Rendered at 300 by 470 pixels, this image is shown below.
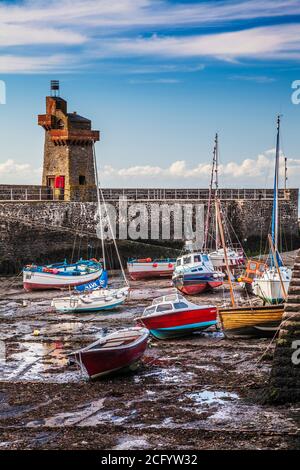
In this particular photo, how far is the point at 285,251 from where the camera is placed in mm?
54625

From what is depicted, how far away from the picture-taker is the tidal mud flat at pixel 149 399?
1309 cm

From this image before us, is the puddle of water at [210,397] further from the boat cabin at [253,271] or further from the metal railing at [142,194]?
the metal railing at [142,194]

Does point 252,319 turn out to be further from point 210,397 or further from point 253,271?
point 253,271

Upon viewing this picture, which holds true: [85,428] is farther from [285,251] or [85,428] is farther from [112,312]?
[285,251]

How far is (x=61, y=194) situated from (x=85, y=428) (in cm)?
3895

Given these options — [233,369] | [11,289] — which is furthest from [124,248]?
[233,369]

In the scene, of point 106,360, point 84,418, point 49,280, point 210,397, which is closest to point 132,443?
point 84,418

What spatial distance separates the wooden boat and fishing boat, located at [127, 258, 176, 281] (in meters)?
19.6

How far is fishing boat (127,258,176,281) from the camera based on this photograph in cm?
4150

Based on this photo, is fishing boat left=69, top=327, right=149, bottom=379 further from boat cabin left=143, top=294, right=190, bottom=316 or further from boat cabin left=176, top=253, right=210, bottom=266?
boat cabin left=176, top=253, right=210, bottom=266

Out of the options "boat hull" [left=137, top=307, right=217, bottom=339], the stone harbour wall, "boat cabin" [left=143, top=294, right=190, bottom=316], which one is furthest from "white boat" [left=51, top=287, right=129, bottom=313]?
the stone harbour wall

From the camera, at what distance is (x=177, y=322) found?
22.9 m

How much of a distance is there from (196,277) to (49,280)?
→ 769 cm

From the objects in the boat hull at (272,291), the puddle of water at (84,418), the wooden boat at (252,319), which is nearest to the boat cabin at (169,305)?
the wooden boat at (252,319)
